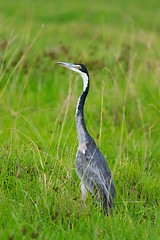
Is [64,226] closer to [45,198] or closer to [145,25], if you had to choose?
[45,198]

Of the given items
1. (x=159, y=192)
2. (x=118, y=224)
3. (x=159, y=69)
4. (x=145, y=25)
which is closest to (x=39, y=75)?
(x=159, y=69)

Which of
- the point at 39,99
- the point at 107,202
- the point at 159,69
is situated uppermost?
the point at 159,69

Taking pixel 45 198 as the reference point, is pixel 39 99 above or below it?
below

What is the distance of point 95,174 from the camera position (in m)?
3.60

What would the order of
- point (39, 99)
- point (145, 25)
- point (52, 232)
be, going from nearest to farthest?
point (52, 232) < point (39, 99) < point (145, 25)

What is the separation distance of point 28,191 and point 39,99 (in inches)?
151

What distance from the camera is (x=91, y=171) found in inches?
142

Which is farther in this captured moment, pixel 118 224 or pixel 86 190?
pixel 86 190

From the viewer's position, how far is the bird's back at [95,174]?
11.4ft

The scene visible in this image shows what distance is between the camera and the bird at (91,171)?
137 inches

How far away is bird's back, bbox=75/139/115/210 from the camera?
348 centimetres

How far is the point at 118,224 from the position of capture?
3.21 meters

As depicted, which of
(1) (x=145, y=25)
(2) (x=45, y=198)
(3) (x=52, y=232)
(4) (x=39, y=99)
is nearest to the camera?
(3) (x=52, y=232)

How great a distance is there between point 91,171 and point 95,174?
5 cm
